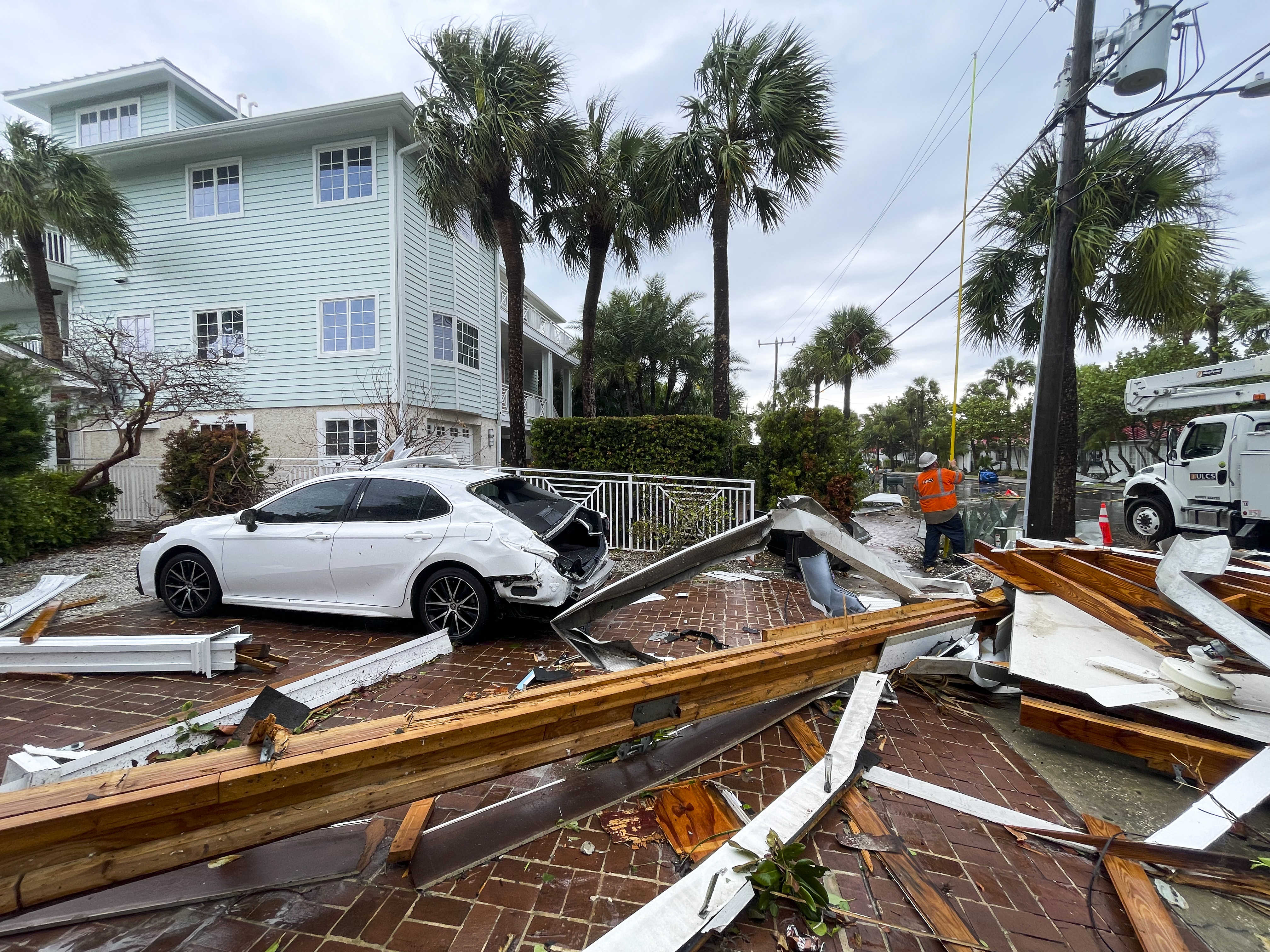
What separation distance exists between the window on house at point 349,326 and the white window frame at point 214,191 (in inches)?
121

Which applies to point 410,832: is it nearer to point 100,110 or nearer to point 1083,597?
point 1083,597

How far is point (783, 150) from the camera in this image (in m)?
9.20

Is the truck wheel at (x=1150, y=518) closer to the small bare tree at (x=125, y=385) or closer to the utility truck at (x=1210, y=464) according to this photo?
the utility truck at (x=1210, y=464)

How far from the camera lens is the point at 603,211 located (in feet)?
37.3

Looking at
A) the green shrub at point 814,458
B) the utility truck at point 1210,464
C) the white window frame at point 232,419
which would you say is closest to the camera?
the green shrub at point 814,458

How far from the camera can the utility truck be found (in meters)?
8.68

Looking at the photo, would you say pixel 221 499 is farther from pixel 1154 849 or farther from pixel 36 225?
pixel 1154 849

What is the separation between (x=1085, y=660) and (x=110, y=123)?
21.0 metres

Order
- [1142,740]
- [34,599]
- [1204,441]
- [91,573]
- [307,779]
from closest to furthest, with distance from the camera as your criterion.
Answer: [307,779], [1142,740], [34,599], [91,573], [1204,441]

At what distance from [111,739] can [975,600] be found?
17.7 ft

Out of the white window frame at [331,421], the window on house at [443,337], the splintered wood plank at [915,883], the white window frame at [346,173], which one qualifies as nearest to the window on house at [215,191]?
the white window frame at [346,173]

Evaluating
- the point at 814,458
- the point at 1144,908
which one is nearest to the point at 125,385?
the point at 814,458

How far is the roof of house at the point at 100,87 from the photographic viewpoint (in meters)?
12.5

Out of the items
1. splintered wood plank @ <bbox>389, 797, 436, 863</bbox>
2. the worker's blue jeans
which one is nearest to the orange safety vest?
the worker's blue jeans
